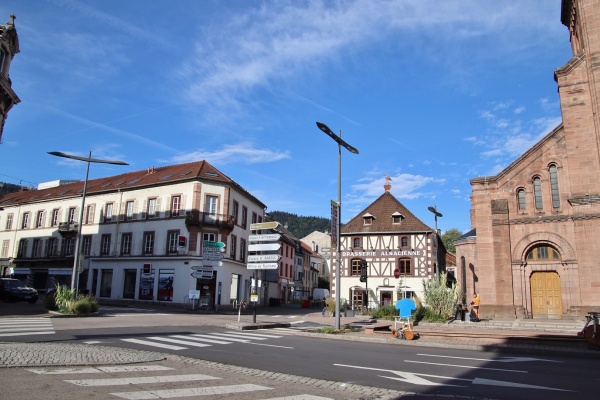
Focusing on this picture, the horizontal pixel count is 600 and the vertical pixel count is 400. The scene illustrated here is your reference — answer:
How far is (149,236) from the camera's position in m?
39.1

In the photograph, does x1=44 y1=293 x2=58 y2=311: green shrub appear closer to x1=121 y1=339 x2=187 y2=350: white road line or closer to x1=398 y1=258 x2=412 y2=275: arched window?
x1=121 y1=339 x2=187 y2=350: white road line

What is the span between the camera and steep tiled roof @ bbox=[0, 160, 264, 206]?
3912 cm

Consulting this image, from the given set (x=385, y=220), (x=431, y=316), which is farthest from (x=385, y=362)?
(x=385, y=220)

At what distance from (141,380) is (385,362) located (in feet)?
17.8

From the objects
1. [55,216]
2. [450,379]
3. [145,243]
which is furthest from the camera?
[55,216]

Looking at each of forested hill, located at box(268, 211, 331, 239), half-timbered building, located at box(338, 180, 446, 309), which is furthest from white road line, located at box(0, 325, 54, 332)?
forested hill, located at box(268, 211, 331, 239)

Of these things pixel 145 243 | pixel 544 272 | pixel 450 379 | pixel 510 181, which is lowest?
pixel 450 379

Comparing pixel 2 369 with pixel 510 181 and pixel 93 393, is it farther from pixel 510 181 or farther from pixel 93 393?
pixel 510 181

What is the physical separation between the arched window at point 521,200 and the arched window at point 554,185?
146 centimetres

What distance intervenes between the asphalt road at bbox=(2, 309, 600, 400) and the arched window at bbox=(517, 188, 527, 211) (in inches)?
608

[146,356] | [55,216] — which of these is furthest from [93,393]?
[55,216]

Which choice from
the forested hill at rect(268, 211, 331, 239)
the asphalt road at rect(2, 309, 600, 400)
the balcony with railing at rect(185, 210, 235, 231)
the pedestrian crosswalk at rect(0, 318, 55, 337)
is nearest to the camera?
the asphalt road at rect(2, 309, 600, 400)

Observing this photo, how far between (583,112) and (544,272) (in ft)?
29.3

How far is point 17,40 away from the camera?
88.8 feet
